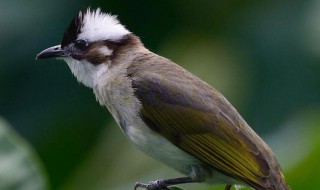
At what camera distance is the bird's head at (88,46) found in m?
6.68

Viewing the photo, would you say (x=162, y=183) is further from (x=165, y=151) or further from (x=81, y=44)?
(x=81, y=44)

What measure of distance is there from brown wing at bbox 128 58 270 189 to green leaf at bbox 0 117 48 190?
69 cm

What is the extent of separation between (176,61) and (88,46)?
2179 millimetres

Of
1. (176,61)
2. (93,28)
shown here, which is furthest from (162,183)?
(176,61)

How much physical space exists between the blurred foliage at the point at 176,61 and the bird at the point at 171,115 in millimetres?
1107

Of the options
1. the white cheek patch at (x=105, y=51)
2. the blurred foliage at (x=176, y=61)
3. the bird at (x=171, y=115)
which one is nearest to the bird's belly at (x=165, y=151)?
the bird at (x=171, y=115)

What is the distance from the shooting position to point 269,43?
30.5 ft

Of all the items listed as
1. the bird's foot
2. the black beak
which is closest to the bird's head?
the black beak

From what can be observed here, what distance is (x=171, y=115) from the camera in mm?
6355

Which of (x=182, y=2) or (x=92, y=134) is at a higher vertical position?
(x=182, y=2)

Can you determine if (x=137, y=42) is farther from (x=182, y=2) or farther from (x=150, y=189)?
(x=182, y=2)

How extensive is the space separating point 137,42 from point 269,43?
8.56 ft

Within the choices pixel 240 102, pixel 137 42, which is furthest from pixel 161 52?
pixel 137 42

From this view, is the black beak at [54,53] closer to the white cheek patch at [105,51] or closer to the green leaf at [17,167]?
the white cheek patch at [105,51]
